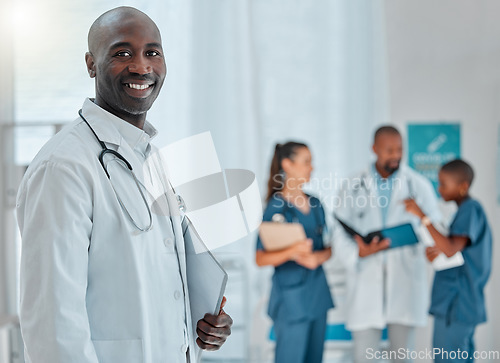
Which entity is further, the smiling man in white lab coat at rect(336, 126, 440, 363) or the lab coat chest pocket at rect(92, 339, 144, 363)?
the smiling man in white lab coat at rect(336, 126, 440, 363)

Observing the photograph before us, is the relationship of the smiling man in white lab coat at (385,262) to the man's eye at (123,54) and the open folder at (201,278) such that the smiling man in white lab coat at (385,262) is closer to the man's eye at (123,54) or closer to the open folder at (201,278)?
the open folder at (201,278)

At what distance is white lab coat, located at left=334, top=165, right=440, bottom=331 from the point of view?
2.55 metres

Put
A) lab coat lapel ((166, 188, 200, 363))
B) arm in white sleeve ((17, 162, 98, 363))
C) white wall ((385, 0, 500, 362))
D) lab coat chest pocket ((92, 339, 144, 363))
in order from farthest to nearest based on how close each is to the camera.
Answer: white wall ((385, 0, 500, 362))
lab coat lapel ((166, 188, 200, 363))
lab coat chest pocket ((92, 339, 144, 363))
arm in white sleeve ((17, 162, 98, 363))

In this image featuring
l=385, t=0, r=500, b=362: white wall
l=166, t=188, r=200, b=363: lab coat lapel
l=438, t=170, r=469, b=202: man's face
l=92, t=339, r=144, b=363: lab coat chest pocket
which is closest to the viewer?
l=92, t=339, r=144, b=363: lab coat chest pocket

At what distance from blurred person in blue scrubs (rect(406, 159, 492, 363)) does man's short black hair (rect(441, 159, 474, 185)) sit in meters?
0.12

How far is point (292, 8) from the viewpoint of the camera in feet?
9.13

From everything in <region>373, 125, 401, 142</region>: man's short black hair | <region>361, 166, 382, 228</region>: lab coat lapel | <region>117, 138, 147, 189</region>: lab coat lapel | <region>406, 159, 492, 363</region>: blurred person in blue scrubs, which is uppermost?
<region>373, 125, 401, 142</region>: man's short black hair

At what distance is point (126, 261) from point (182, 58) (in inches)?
70.3

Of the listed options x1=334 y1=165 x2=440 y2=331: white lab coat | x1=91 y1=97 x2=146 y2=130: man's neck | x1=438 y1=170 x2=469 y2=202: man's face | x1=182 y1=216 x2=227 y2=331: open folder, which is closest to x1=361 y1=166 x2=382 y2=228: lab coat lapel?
x1=334 y1=165 x2=440 y2=331: white lab coat

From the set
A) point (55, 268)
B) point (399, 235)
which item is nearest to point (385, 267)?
point (399, 235)

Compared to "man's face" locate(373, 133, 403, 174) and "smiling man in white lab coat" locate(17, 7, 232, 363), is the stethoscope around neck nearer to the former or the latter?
"smiling man in white lab coat" locate(17, 7, 232, 363)

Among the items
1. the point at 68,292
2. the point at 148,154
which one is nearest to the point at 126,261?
the point at 68,292

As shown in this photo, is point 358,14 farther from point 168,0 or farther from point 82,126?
point 82,126

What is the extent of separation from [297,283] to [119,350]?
1538mm
